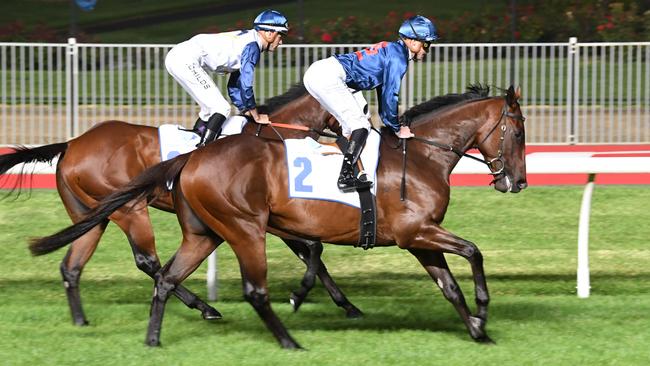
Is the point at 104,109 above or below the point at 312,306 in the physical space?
above

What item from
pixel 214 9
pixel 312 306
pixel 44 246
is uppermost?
pixel 214 9

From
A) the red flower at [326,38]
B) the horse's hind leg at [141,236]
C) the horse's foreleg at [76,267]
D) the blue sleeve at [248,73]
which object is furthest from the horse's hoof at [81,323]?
the red flower at [326,38]

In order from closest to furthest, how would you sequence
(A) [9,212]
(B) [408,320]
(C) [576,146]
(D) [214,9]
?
(B) [408,320], (A) [9,212], (C) [576,146], (D) [214,9]

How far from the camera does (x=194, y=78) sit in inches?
358

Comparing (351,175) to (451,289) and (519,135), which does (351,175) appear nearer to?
(451,289)

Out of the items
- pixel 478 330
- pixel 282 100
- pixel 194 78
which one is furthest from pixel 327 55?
pixel 478 330

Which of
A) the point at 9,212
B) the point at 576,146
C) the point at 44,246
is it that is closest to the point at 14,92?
the point at 9,212

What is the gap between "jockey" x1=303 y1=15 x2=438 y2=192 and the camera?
25.2 feet

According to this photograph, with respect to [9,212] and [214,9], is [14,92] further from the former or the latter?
[214,9]

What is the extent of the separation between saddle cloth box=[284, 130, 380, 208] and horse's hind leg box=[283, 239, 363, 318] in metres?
1.02

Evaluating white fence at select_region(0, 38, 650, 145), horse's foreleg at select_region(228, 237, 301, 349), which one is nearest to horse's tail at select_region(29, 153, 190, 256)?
horse's foreleg at select_region(228, 237, 301, 349)

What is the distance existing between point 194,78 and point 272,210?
190cm

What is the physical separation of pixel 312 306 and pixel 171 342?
1.58 m

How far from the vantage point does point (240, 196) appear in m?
7.41
